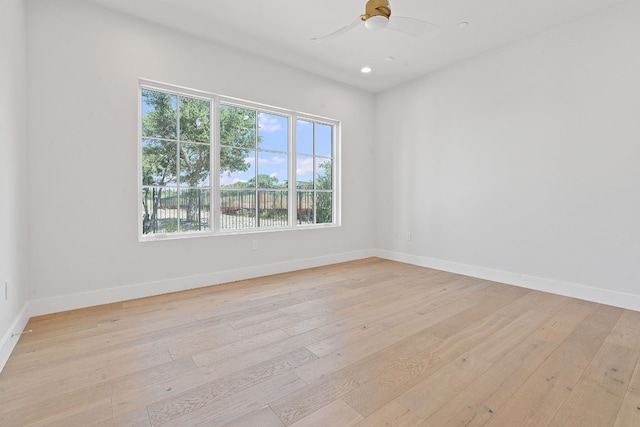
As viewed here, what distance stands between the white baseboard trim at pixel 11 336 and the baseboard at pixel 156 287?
0.59 ft

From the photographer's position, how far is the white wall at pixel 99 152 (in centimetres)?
269

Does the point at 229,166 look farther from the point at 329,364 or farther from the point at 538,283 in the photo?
the point at 538,283

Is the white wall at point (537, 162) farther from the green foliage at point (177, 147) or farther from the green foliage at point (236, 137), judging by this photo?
the green foliage at point (177, 147)

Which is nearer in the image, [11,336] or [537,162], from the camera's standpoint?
[11,336]

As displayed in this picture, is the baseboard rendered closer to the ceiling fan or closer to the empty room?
the empty room

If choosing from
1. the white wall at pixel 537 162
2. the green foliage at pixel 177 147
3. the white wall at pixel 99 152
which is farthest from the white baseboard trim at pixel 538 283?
the green foliage at pixel 177 147

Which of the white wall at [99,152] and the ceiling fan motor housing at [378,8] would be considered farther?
the white wall at [99,152]

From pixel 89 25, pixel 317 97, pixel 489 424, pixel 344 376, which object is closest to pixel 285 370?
pixel 344 376

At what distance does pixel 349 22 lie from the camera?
10.5 feet

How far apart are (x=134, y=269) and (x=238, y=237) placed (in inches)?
46.1

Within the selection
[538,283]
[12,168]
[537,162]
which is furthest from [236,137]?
[538,283]

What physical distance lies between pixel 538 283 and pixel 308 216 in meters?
3.04

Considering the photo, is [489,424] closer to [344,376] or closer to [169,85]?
[344,376]

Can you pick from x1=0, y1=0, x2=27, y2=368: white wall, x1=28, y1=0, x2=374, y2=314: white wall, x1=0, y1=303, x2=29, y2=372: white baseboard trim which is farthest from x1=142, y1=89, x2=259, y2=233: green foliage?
x1=0, y1=303, x2=29, y2=372: white baseboard trim
